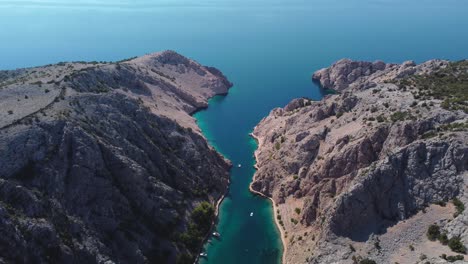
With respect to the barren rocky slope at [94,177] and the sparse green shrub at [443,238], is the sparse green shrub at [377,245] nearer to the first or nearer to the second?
the sparse green shrub at [443,238]

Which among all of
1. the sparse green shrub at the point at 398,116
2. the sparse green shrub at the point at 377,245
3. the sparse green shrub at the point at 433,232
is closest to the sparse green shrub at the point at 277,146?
the sparse green shrub at the point at 398,116

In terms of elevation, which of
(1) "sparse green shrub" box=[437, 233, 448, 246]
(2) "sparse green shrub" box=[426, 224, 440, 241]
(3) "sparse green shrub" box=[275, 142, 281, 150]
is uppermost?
(3) "sparse green shrub" box=[275, 142, 281, 150]

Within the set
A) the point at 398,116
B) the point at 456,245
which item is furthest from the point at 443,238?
the point at 398,116

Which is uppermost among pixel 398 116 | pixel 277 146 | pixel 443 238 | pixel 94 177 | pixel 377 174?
pixel 277 146

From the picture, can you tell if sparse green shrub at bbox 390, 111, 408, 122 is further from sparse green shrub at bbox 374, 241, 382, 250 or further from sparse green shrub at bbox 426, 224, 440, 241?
sparse green shrub at bbox 374, 241, 382, 250

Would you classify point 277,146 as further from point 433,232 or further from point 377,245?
point 433,232

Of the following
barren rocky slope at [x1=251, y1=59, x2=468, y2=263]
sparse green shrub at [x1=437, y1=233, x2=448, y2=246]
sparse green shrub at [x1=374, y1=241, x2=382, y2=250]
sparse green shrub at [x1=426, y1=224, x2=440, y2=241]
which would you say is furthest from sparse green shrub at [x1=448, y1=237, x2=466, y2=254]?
sparse green shrub at [x1=374, y1=241, x2=382, y2=250]
